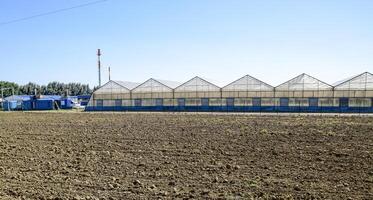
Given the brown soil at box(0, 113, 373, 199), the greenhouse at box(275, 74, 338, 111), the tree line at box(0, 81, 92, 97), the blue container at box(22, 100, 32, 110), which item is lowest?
the brown soil at box(0, 113, 373, 199)

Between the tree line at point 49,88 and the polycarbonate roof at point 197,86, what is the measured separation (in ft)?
282

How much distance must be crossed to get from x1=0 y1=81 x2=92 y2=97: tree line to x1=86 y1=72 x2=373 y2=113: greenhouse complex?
7651cm

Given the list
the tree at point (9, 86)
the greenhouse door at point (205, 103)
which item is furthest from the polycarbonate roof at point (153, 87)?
the tree at point (9, 86)

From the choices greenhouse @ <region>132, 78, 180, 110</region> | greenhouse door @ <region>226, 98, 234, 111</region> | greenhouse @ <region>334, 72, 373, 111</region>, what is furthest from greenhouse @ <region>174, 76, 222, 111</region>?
greenhouse @ <region>334, 72, 373, 111</region>

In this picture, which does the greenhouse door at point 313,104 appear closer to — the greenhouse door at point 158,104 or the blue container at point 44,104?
the greenhouse door at point 158,104

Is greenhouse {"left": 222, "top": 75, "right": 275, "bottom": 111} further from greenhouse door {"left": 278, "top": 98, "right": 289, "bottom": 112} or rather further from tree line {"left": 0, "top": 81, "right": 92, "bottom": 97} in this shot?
tree line {"left": 0, "top": 81, "right": 92, "bottom": 97}

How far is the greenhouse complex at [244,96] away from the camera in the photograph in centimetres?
4075

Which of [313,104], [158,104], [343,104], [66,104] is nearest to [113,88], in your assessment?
[158,104]

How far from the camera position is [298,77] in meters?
43.7

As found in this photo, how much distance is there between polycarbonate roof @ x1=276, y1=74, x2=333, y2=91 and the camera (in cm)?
4219

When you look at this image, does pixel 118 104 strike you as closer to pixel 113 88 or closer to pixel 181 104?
pixel 113 88

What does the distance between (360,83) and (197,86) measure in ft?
73.7

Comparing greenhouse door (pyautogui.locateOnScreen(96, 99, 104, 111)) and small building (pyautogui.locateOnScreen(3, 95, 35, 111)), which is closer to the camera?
greenhouse door (pyautogui.locateOnScreen(96, 99, 104, 111))

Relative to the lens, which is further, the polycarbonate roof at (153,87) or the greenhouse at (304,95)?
the polycarbonate roof at (153,87)
